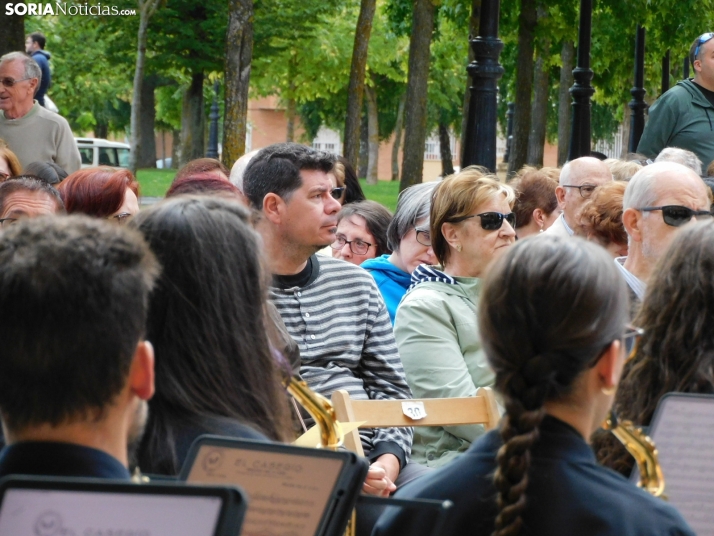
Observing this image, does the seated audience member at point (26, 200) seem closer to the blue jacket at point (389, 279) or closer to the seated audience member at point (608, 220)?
the blue jacket at point (389, 279)

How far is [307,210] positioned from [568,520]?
2.90 metres

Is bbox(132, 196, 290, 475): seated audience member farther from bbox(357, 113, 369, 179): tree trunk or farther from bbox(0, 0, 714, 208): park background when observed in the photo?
bbox(357, 113, 369, 179): tree trunk

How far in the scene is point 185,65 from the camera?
27000mm

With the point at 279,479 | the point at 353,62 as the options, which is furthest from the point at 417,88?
the point at 279,479

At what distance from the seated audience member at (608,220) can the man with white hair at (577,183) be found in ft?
6.02

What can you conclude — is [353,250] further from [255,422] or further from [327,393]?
[255,422]

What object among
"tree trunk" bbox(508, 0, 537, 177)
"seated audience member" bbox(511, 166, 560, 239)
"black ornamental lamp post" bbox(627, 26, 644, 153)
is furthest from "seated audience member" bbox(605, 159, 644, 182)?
"black ornamental lamp post" bbox(627, 26, 644, 153)

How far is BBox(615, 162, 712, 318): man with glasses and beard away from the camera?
495 cm

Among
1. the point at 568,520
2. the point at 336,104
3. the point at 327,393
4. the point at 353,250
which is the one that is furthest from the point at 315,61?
the point at 568,520

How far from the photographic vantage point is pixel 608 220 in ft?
18.0

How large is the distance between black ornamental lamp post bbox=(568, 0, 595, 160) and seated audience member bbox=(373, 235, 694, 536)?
41.6 ft

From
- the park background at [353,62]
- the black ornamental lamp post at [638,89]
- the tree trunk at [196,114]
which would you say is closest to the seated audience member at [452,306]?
the park background at [353,62]

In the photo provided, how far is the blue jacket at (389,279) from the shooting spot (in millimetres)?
5965

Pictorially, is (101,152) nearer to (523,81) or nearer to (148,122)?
(148,122)
